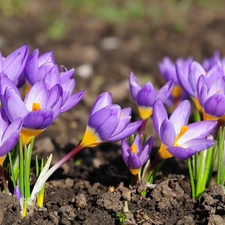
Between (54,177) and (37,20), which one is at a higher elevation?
(37,20)

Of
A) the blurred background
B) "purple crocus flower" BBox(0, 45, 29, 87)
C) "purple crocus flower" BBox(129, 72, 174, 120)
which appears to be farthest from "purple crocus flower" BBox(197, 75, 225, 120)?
the blurred background

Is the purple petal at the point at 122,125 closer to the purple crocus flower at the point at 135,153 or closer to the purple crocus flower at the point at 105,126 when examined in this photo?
the purple crocus flower at the point at 105,126

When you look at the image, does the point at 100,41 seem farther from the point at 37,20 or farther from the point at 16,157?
the point at 16,157

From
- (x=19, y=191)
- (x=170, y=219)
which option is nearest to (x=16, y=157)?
(x=19, y=191)

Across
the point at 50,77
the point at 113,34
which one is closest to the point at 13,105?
the point at 50,77

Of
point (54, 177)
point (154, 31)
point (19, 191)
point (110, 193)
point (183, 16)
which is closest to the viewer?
point (19, 191)

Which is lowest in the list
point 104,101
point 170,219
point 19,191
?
point 170,219
